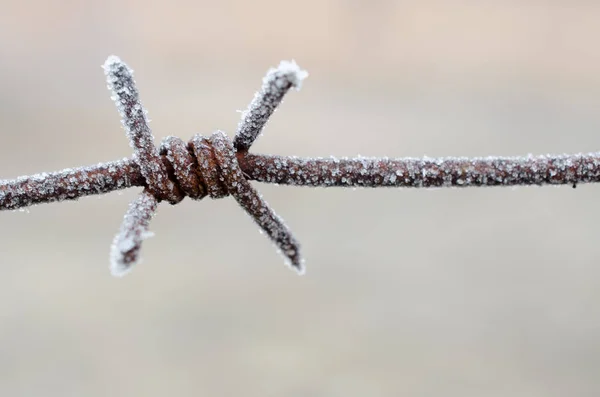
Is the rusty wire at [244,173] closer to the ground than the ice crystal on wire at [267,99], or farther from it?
closer to the ground

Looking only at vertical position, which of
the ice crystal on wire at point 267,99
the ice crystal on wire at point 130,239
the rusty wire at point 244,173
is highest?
the ice crystal on wire at point 267,99

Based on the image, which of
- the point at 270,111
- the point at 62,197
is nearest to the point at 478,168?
the point at 270,111

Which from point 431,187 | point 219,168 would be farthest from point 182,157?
point 431,187

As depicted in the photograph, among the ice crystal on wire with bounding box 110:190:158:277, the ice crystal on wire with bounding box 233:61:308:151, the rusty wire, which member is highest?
the ice crystal on wire with bounding box 233:61:308:151

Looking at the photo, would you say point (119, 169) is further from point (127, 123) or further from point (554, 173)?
point (554, 173)
